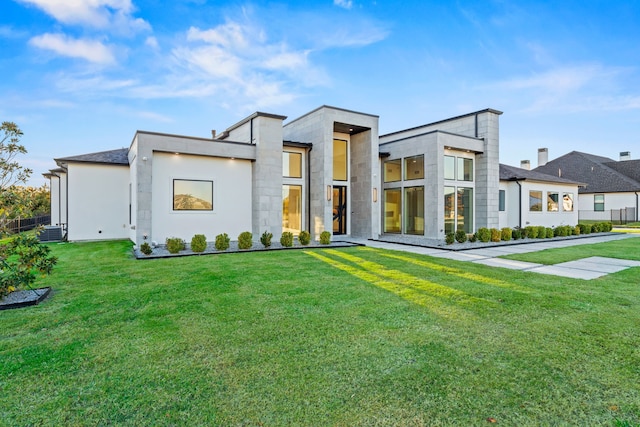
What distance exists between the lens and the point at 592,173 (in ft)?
99.5

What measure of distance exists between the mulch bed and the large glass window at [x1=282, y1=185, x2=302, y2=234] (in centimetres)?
871

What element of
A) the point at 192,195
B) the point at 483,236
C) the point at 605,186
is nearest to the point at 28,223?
the point at 192,195

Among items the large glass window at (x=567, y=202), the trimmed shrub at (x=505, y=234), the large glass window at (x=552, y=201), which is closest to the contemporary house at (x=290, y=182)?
the trimmed shrub at (x=505, y=234)

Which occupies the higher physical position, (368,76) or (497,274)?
(368,76)

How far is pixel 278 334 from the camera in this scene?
3432 mm

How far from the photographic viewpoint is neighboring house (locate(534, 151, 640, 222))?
26.9 meters

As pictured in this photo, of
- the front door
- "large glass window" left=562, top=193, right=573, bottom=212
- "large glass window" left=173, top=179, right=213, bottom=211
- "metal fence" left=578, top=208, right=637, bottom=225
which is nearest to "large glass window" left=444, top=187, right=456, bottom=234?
the front door

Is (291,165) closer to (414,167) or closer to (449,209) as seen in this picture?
(414,167)

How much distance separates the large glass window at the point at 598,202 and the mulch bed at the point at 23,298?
1443 inches

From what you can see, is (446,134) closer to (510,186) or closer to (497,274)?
(510,186)

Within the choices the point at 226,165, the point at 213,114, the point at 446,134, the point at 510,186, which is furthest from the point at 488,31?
the point at 213,114

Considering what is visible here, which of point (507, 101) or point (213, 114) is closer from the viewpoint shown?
point (507, 101)

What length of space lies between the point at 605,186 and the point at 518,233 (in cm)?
2192

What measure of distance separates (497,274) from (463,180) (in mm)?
9353
